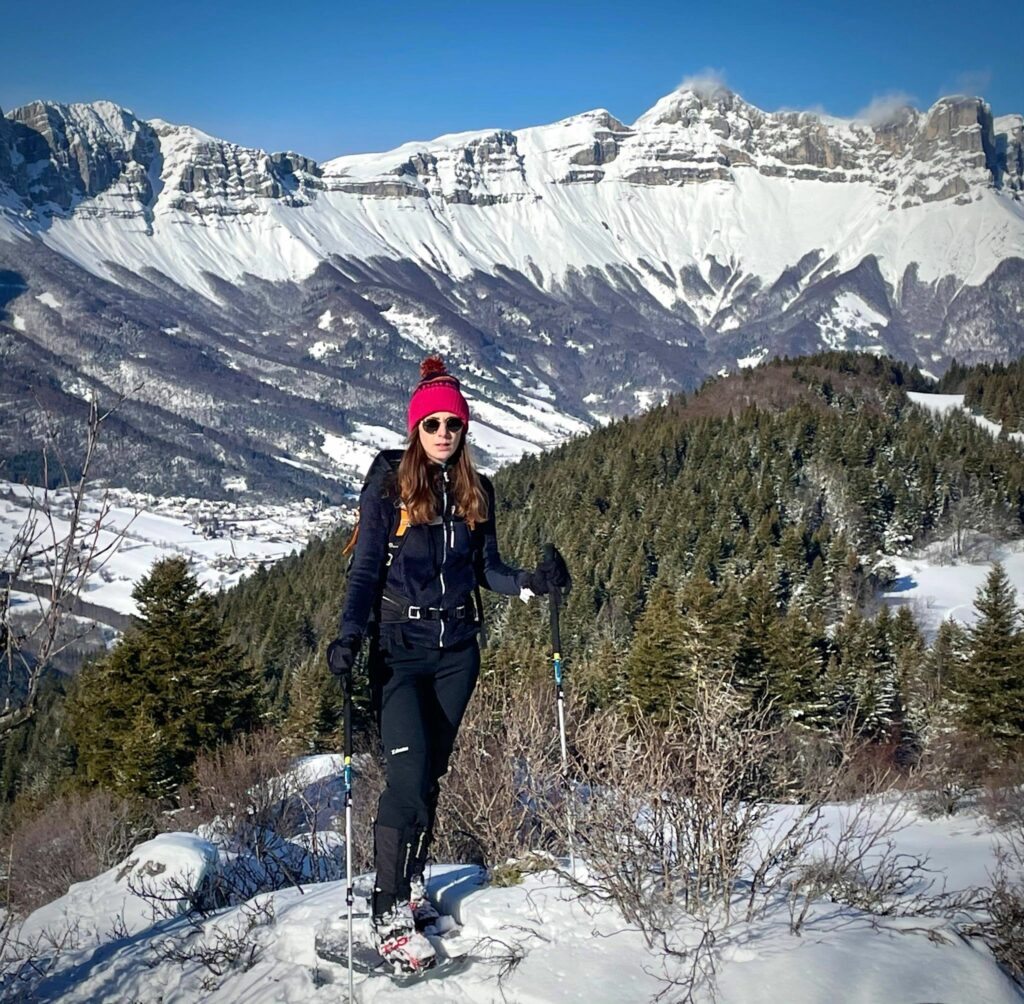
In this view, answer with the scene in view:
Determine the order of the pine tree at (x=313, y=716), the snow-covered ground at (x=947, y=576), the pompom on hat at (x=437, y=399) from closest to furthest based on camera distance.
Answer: the pompom on hat at (x=437, y=399)
the pine tree at (x=313, y=716)
the snow-covered ground at (x=947, y=576)

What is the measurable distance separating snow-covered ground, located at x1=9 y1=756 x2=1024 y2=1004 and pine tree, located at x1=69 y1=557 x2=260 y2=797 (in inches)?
745

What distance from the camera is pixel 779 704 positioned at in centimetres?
2888

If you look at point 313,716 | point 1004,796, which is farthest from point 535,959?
point 313,716

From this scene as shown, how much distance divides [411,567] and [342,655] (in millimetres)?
647

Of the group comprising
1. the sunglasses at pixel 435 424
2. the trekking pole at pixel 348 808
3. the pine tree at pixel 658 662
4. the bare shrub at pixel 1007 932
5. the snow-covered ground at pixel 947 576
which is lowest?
the snow-covered ground at pixel 947 576

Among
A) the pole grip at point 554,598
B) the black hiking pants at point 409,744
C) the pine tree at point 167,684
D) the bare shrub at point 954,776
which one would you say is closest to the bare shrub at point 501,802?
the black hiking pants at point 409,744

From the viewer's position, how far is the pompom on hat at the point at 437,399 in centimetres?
495

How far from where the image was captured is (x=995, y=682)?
84.1ft

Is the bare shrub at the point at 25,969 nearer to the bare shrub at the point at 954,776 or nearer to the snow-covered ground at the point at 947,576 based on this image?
the bare shrub at the point at 954,776

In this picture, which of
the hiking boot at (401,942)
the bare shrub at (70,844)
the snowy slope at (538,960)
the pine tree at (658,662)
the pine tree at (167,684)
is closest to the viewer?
the snowy slope at (538,960)

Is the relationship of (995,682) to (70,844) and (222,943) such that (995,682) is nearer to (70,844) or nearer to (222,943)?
(70,844)

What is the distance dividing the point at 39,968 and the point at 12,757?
54.8 m

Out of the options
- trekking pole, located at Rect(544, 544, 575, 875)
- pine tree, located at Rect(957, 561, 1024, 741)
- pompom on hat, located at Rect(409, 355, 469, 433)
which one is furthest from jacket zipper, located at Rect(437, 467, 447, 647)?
pine tree, located at Rect(957, 561, 1024, 741)

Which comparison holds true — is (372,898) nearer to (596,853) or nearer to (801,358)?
(596,853)
